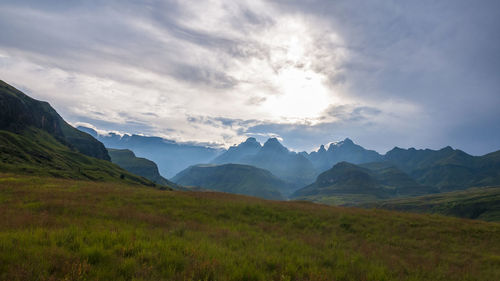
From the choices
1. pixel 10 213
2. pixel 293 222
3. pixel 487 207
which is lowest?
pixel 487 207

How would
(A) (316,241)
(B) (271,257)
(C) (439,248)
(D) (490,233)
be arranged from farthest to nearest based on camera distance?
(D) (490,233) < (C) (439,248) < (A) (316,241) < (B) (271,257)

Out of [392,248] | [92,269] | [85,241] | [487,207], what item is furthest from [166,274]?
[487,207]

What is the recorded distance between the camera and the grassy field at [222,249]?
20.0ft

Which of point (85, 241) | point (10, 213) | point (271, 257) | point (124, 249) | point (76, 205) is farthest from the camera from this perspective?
point (76, 205)

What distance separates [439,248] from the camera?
45.4 feet

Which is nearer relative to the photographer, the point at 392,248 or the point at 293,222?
the point at 392,248

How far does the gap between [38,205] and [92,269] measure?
12.9 m

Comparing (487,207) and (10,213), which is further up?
(10,213)

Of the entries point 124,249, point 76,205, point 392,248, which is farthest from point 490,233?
point 76,205

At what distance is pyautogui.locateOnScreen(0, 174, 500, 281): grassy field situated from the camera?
240 inches

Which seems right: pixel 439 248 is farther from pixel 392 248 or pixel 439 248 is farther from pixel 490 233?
pixel 490 233

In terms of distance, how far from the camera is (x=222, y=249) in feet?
29.2

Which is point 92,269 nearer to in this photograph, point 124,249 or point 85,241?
point 124,249

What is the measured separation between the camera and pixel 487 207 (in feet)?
651
